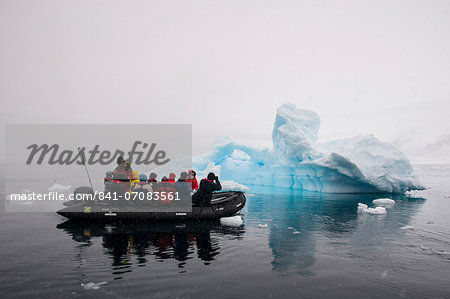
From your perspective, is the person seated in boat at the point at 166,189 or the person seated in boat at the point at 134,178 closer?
the person seated in boat at the point at 134,178

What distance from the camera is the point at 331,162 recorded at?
21.9 metres

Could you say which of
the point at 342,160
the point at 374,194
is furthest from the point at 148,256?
the point at 374,194

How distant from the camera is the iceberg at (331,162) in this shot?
23188mm

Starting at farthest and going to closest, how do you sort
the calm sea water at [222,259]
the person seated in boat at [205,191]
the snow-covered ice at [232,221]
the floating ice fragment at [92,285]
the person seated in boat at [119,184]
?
the snow-covered ice at [232,221] → the person seated in boat at [205,191] → the person seated in boat at [119,184] → the calm sea water at [222,259] → the floating ice fragment at [92,285]

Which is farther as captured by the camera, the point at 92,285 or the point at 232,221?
the point at 232,221

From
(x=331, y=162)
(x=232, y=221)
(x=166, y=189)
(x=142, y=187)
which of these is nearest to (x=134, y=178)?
(x=142, y=187)

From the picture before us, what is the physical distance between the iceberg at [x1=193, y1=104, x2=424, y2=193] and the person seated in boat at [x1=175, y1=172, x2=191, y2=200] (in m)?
14.3

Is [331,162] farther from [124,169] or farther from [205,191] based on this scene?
[124,169]

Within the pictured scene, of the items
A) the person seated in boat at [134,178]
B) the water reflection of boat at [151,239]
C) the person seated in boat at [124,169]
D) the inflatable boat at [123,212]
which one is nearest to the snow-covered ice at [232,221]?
the water reflection of boat at [151,239]

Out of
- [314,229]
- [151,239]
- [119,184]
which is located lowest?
[314,229]

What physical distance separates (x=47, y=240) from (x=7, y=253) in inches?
51.5

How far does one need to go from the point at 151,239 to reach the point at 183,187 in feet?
9.00

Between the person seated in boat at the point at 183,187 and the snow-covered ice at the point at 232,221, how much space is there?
6.03 ft

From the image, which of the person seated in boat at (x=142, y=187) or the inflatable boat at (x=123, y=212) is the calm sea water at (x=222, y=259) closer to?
the inflatable boat at (x=123, y=212)
